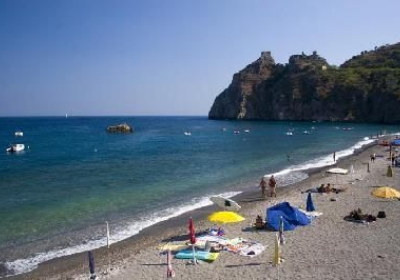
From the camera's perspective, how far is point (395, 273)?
13.6 m

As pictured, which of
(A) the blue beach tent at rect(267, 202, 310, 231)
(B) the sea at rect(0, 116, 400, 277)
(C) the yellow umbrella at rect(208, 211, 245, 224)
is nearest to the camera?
(C) the yellow umbrella at rect(208, 211, 245, 224)

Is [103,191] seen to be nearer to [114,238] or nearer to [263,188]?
[114,238]

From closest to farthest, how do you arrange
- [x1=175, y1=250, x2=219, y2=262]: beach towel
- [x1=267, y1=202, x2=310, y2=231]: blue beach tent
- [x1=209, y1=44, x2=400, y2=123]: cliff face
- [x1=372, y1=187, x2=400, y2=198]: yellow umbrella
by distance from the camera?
[x1=175, y1=250, x2=219, y2=262]: beach towel < [x1=267, y1=202, x2=310, y2=231]: blue beach tent < [x1=372, y1=187, x2=400, y2=198]: yellow umbrella < [x1=209, y1=44, x2=400, y2=123]: cliff face

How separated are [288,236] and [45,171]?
32.7 meters

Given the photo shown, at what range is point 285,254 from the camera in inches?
630

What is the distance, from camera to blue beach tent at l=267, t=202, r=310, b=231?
19.4 m

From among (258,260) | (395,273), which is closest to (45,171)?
(258,260)

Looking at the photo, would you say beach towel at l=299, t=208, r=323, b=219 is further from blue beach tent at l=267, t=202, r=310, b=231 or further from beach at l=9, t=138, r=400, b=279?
blue beach tent at l=267, t=202, r=310, b=231

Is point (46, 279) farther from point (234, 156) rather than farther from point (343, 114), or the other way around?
point (343, 114)

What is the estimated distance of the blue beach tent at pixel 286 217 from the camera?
63.6ft

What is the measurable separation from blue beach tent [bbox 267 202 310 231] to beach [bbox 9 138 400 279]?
351mm

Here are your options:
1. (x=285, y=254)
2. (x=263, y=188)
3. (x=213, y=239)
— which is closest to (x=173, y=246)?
(x=213, y=239)

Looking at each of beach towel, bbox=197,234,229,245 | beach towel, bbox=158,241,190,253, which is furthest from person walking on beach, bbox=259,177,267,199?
beach towel, bbox=158,241,190,253

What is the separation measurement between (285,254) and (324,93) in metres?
157
